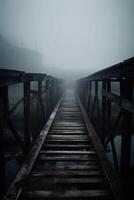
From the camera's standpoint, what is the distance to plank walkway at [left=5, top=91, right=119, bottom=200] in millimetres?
2664

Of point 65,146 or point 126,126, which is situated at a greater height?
point 126,126

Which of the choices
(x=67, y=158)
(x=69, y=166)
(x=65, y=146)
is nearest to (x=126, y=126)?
(x=69, y=166)

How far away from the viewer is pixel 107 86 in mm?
4133

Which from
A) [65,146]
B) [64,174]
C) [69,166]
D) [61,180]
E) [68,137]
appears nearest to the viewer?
[61,180]

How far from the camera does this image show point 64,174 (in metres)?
3.24

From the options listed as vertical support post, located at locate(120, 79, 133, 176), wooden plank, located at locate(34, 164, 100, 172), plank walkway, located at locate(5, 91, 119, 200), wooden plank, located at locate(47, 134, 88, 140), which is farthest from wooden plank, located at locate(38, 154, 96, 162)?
wooden plank, located at locate(47, 134, 88, 140)

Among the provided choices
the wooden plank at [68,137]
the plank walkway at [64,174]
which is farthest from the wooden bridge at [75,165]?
the wooden plank at [68,137]

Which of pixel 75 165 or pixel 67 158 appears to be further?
pixel 67 158

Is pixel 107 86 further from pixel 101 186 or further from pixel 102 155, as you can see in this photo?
pixel 101 186

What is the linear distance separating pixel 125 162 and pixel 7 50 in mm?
42363

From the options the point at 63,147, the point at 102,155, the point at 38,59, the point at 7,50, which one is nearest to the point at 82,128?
the point at 63,147

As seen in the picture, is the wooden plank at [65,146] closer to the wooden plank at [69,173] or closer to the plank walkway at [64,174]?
the plank walkway at [64,174]

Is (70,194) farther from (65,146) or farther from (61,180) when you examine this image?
(65,146)

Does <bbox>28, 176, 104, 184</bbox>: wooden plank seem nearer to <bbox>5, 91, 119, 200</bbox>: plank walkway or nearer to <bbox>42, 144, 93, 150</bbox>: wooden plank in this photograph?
<bbox>5, 91, 119, 200</bbox>: plank walkway
